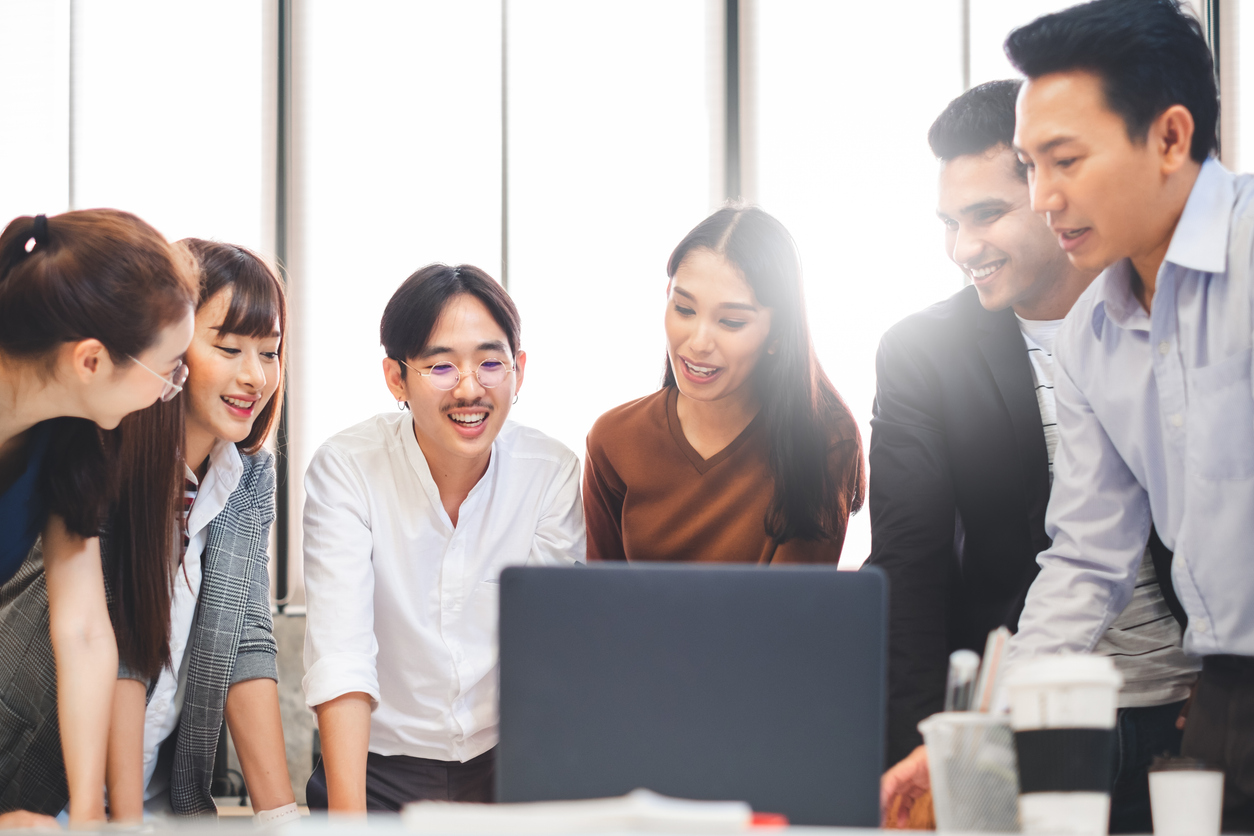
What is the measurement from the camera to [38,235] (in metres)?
1.35

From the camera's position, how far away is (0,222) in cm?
391

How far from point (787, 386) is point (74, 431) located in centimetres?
130

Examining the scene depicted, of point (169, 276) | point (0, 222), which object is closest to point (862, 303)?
point (169, 276)

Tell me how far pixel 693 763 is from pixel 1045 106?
1027mm

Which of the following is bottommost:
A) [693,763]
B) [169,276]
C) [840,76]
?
[693,763]

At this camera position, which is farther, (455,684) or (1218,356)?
(455,684)

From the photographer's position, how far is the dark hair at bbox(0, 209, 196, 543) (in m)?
1.33

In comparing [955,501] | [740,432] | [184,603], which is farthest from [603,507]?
[184,603]

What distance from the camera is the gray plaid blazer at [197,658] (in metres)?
1.58

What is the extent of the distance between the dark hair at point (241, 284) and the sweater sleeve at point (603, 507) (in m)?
0.68

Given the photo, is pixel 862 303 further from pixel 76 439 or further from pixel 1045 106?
pixel 76 439

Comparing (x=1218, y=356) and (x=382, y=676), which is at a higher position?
(x=1218, y=356)

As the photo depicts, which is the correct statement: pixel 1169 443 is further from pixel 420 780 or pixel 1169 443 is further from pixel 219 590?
pixel 219 590

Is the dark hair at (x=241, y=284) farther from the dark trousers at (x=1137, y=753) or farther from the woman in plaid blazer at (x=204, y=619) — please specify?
the dark trousers at (x=1137, y=753)
